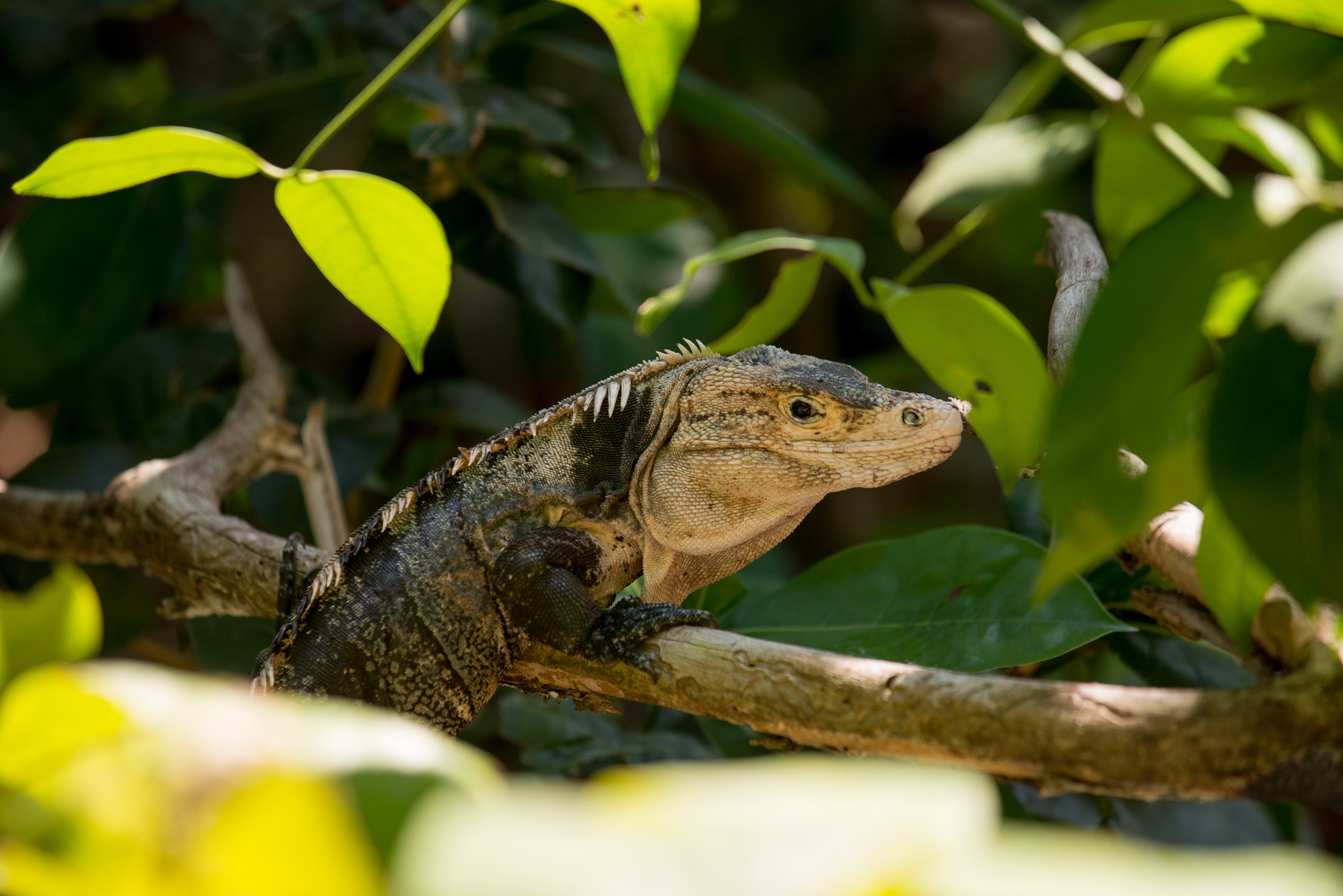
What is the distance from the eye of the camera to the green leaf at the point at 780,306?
1565mm

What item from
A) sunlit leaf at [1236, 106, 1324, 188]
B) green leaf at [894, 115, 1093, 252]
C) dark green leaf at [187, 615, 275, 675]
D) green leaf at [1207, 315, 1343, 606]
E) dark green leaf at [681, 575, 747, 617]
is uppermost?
→ sunlit leaf at [1236, 106, 1324, 188]

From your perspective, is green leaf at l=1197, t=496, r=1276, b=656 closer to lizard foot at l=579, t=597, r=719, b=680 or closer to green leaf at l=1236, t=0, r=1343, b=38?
green leaf at l=1236, t=0, r=1343, b=38

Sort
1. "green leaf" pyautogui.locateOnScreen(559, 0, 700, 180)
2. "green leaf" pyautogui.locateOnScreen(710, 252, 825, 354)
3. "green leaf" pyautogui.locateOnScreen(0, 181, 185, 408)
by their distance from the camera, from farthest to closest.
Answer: "green leaf" pyautogui.locateOnScreen(0, 181, 185, 408)
"green leaf" pyautogui.locateOnScreen(710, 252, 825, 354)
"green leaf" pyautogui.locateOnScreen(559, 0, 700, 180)

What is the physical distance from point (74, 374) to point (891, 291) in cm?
153

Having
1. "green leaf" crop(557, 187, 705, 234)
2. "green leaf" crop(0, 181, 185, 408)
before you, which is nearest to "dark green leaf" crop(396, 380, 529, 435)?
"green leaf" crop(557, 187, 705, 234)

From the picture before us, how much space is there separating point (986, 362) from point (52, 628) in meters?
1.00

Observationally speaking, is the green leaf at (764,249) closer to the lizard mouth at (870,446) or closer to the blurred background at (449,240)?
the lizard mouth at (870,446)

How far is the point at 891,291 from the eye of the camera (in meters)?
1.43

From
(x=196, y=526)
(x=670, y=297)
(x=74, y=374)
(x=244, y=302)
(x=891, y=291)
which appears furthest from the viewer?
(x=244, y=302)

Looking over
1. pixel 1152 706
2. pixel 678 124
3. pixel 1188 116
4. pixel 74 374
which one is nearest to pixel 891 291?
pixel 1188 116

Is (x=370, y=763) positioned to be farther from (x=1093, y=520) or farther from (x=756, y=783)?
(x=1093, y=520)

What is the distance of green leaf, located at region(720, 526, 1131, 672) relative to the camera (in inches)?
47.5

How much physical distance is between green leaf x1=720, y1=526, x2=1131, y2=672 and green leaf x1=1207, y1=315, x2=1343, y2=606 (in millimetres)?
451

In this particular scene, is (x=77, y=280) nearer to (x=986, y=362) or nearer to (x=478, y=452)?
(x=478, y=452)
